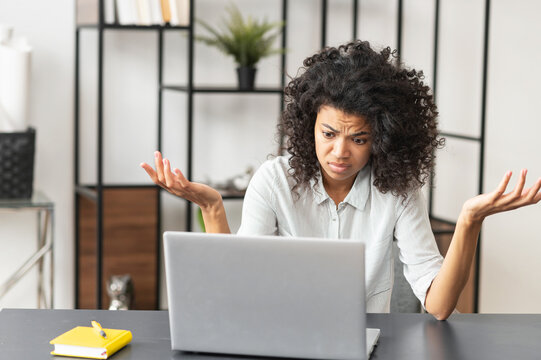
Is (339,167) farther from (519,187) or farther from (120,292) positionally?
(120,292)

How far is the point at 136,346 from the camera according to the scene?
1.48m

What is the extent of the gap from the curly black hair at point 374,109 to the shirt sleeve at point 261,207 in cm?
7

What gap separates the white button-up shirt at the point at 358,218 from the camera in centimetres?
191

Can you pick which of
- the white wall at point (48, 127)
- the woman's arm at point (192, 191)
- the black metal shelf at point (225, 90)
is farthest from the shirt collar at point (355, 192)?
the white wall at point (48, 127)

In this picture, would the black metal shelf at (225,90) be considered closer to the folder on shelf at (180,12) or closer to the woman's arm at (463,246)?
the folder on shelf at (180,12)

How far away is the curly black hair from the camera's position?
5.87ft

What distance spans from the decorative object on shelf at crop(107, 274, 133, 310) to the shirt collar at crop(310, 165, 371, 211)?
1.57 m

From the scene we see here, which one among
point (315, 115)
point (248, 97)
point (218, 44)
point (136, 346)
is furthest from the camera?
point (248, 97)

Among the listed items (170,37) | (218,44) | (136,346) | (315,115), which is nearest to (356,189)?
(315,115)

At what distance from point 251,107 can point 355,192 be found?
1718 millimetres

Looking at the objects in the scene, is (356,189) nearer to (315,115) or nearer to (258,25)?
(315,115)

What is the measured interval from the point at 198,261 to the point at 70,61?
219cm

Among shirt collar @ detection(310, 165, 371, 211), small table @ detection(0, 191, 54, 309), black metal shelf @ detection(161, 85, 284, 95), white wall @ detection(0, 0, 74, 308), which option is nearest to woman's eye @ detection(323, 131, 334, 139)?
shirt collar @ detection(310, 165, 371, 211)

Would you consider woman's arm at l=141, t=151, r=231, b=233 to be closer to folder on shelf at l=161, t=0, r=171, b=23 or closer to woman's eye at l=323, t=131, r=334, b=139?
woman's eye at l=323, t=131, r=334, b=139
